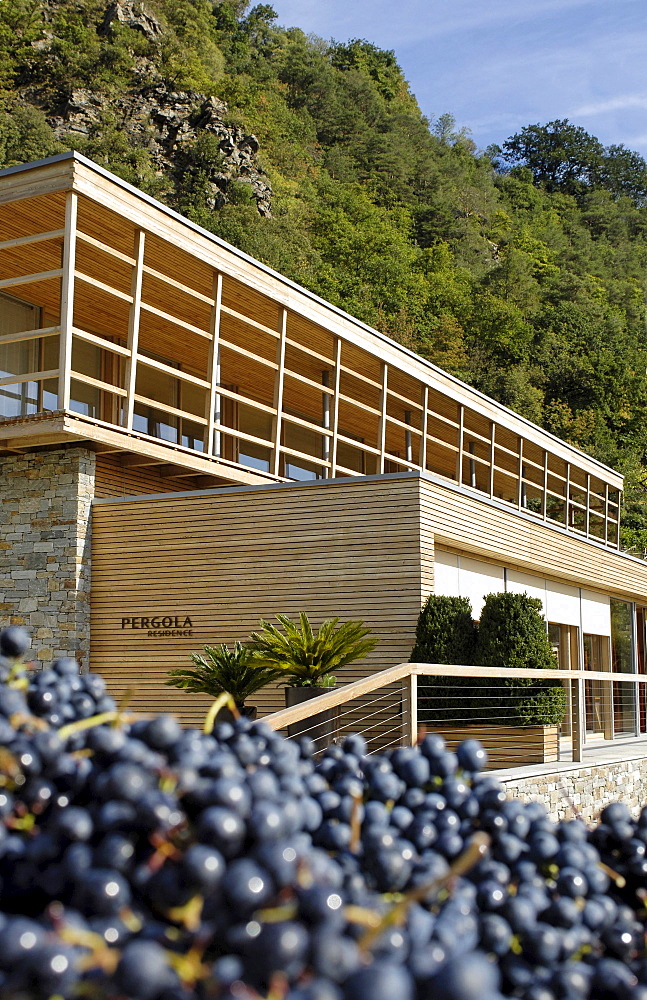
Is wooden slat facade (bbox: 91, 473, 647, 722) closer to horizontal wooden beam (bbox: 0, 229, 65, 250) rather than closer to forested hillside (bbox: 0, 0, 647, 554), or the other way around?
horizontal wooden beam (bbox: 0, 229, 65, 250)

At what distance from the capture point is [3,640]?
169 centimetres

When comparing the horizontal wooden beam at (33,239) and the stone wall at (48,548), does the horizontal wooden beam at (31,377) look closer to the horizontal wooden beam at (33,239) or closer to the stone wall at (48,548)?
the stone wall at (48,548)

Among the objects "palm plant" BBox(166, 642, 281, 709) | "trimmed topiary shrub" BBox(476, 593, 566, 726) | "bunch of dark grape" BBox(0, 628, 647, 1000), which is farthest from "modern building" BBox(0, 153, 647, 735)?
"bunch of dark grape" BBox(0, 628, 647, 1000)

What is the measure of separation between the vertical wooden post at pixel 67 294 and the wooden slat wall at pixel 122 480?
1.45 meters

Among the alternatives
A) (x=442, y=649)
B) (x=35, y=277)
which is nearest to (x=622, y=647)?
(x=442, y=649)

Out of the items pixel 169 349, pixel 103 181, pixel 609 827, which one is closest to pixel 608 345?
pixel 169 349

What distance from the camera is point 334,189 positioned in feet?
196

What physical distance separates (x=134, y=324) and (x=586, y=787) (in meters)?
6.92

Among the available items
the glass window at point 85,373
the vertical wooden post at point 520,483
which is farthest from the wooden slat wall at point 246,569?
the vertical wooden post at point 520,483

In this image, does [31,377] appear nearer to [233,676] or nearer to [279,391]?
[279,391]

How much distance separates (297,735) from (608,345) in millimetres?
53318

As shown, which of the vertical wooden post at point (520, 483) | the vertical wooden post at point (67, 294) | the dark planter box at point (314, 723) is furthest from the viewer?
the vertical wooden post at point (520, 483)

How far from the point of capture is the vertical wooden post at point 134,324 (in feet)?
38.3

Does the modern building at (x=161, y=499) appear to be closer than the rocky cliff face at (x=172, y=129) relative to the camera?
Yes
